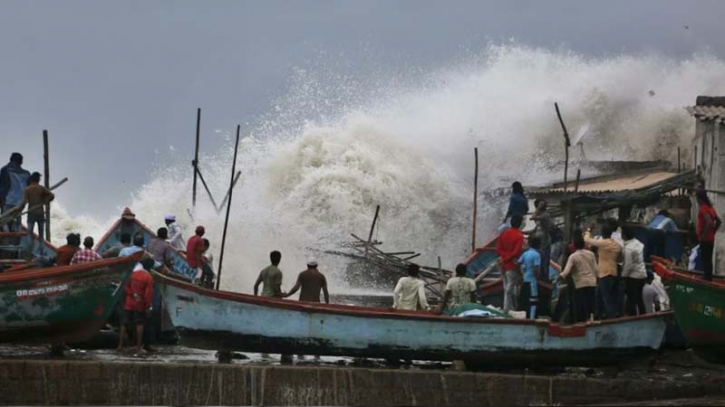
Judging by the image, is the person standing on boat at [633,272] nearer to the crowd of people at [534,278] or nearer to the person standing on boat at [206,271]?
the crowd of people at [534,278]

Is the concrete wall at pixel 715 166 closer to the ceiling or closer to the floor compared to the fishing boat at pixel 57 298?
closer to the ceiling

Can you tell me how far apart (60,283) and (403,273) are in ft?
25.7

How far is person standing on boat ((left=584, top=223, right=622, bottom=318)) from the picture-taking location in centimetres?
1686

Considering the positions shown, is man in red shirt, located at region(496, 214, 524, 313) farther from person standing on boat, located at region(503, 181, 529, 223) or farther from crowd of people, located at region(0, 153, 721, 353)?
person standing on boat, located at region(503, 181, 529, 223)

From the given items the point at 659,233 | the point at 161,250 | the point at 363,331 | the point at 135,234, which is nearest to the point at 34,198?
the point at 135,234

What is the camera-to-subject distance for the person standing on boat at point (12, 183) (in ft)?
64.4

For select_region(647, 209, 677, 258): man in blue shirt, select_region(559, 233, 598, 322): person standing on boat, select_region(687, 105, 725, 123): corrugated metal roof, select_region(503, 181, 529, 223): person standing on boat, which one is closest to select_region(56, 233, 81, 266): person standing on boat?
select_region(503, 181, 529, 223): person standing on boat

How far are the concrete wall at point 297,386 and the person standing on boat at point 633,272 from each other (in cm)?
218

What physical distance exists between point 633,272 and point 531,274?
122 centimetres

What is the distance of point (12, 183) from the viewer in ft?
64.4

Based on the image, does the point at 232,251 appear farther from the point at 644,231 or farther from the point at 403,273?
the point at 644,231

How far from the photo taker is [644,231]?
63.2 feet

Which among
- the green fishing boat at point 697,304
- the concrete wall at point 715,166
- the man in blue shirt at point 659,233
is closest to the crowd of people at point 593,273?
the green fishing boat at point 697,304

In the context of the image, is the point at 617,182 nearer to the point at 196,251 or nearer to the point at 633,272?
the point at 633,272
